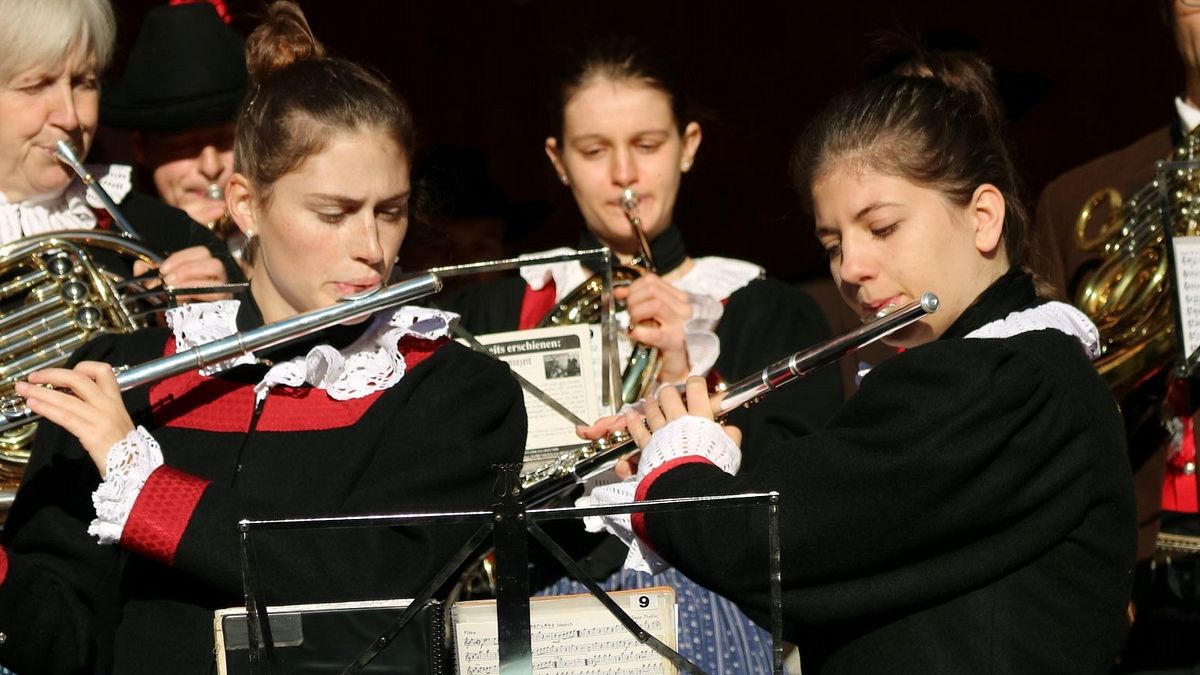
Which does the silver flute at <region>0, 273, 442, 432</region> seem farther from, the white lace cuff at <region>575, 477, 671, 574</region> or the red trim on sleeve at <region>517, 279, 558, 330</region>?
the red trim on sleeve at <region>517, 279, 558, 330</region>

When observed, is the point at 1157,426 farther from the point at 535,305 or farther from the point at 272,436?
the point at 272,436

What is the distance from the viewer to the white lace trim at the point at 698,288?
3.20 m

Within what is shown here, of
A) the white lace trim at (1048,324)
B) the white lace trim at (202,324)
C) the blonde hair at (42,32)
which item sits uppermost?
the blonde hair at (42,32)

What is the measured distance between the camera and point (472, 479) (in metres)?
2.48

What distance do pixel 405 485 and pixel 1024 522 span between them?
2.86 ft

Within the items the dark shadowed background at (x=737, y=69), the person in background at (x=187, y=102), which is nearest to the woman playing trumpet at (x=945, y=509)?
the person in background at (x=187, y=102)

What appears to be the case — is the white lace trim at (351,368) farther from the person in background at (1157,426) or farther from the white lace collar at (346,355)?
the person in background at (1157,426)

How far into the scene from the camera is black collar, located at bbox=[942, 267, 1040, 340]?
2.40 metres

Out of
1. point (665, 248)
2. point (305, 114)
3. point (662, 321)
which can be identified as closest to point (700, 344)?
point (662, 321)

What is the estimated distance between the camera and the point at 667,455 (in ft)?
7.79

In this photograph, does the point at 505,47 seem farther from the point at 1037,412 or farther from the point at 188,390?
the point at 1037,412

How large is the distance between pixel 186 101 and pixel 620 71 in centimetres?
97

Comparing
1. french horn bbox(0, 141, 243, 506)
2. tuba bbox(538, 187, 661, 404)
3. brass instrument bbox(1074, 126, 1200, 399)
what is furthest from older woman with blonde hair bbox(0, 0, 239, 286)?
brass instrument bbox(1074, 126, 1200, 399)

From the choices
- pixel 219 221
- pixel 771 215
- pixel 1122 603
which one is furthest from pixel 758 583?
pixel 771 215
